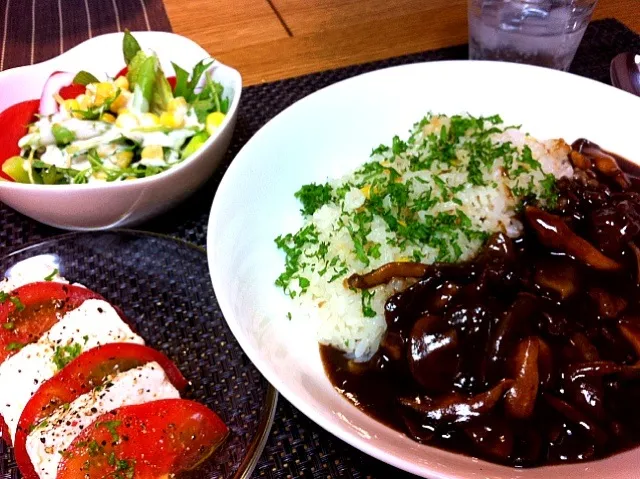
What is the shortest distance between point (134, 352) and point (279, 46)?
275 cm

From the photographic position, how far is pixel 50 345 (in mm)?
2076

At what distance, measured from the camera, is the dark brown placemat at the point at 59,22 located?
432cm

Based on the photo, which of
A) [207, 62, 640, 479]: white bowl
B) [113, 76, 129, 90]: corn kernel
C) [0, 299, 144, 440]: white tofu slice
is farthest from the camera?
[113, 76, 129, 90]: corn kernel

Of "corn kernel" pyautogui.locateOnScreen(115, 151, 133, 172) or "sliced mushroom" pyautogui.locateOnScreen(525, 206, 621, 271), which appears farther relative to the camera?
"corn kernel" pyautogui.locateOnScreen(115, 151, 133, 172)

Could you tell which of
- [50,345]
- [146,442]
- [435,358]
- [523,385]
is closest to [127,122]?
[50,345]

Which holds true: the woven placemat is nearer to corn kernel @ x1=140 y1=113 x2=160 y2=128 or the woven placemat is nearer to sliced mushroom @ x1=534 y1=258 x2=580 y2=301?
corn kernel @ x1=140 y1=113 x2=160 y2=128

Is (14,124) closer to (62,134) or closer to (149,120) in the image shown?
(62,134)

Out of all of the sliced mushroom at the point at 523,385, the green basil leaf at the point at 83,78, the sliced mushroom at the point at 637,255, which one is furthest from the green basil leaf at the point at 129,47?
the sliced mushroom at the point at 637,255

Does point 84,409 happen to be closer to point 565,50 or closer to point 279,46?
point 279,46

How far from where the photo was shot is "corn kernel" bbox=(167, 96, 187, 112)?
2.84 meters

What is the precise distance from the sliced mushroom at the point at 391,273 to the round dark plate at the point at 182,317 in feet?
1.78

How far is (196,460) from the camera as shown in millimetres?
1808

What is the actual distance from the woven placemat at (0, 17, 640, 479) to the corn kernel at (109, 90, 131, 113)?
59 cm

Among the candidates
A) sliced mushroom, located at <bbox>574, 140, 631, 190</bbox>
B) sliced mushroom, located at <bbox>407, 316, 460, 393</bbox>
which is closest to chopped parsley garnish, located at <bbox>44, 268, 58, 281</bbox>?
sliced mushroom, located at <bbox>407, 316, 460, 393</bbox>
